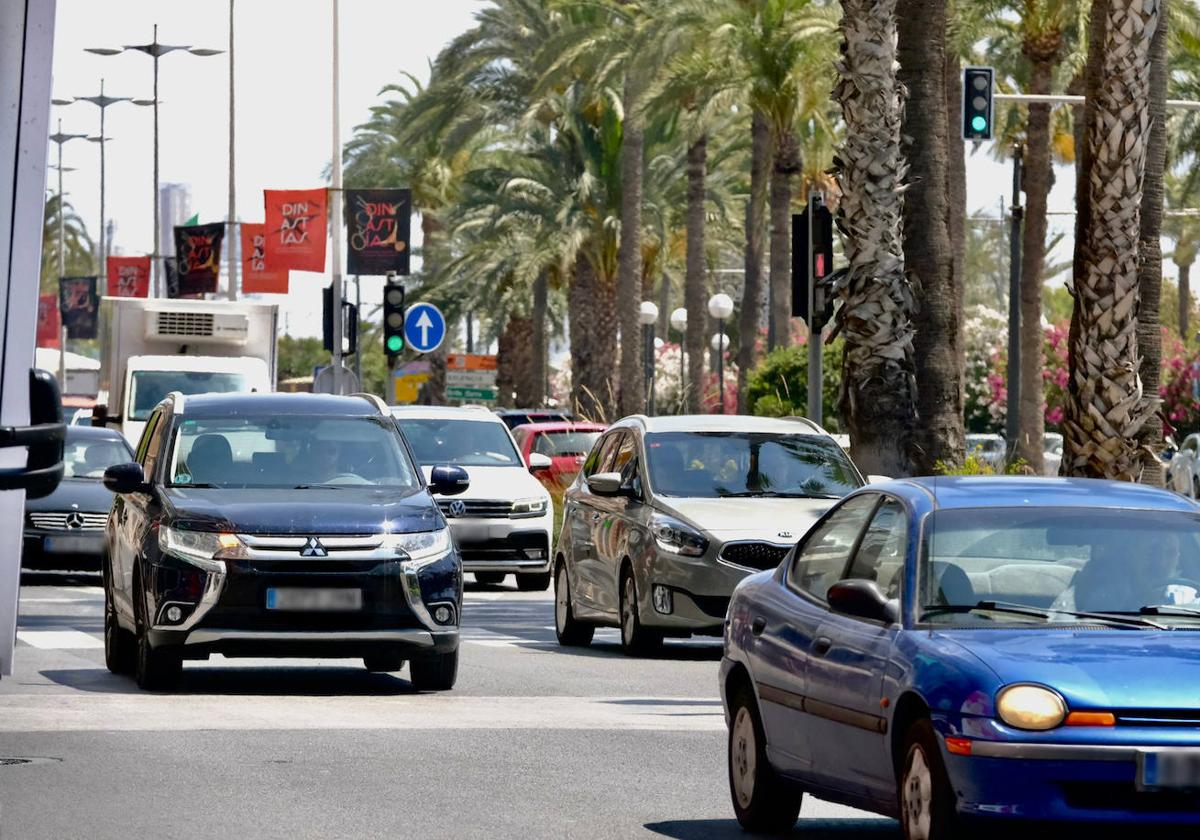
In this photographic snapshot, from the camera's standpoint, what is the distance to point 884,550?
8.59 m

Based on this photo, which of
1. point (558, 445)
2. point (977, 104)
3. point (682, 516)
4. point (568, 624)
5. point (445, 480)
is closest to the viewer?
point (445, 480)

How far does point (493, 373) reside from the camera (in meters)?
46.8

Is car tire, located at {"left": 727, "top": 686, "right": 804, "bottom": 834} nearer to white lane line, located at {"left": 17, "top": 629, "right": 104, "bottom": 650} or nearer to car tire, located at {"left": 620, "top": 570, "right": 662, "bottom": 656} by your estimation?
car tire, located at {"left": 620, "top": 570, "right": 662, "bottom": 656}

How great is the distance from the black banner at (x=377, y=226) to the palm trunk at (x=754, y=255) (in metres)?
12.0

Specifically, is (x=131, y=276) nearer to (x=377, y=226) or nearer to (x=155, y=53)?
(x=155, y=53)

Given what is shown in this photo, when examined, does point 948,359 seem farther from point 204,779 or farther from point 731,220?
point 731,220

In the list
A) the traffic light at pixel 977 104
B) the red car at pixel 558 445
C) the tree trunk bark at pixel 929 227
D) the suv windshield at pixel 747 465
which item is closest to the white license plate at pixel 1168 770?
the suv windshield at pixel 747 465

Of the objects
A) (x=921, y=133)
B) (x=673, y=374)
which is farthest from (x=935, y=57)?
(x=673, y=374)

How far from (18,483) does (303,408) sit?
8909 mm

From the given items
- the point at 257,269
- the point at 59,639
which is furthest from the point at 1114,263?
the point at 257,269

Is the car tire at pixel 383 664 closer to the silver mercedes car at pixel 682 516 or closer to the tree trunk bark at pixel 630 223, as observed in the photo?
the silver mercedes car at pixel 682 516

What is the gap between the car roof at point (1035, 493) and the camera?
8.48 meters

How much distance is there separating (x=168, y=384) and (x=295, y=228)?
8.80 meters

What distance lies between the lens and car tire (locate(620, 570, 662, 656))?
55.9 feet
